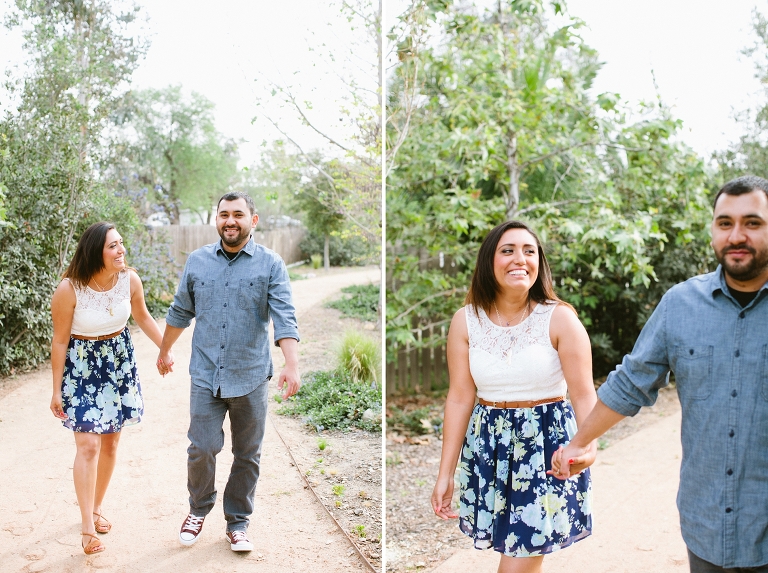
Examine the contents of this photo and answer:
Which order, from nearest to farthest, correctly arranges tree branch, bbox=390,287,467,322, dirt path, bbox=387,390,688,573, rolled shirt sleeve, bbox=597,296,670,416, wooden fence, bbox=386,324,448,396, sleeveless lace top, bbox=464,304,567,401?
rolled shirt sleeve, bbox=597,296,670,416
sleeveless lace top, bbox=464,304,567,401
dirt path, bbox=387,390,688,573
tree branch, bbox=390,287,467,322
wooden fence, bbox=386,324,448,396

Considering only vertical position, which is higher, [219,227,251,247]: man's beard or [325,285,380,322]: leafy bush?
[219,227,251,247]: man's beard

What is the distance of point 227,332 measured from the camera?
7.24 feet

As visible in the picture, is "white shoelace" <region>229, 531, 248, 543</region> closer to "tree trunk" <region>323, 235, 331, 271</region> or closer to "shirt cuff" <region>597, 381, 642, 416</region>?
"tree trunk" <region>323, 235, 331, 271</region>

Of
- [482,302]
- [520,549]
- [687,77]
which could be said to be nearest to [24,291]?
[482,302]

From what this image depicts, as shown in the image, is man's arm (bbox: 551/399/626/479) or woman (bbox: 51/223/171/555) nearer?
man's arm (bbox: 551/399/626/479)

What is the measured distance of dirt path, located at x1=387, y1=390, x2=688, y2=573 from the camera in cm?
271

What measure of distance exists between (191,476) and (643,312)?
3.63 meters

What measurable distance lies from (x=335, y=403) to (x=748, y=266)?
147 centimetres

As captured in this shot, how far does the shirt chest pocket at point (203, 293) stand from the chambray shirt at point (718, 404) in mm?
1247

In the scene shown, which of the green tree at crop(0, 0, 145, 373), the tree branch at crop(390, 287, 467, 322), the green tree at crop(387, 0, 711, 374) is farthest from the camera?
the tree branch at crop(390, 287, 467, 322)

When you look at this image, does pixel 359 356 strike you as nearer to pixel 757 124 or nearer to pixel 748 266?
pixel 748 266

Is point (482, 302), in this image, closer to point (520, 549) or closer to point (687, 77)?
point (520, 549)

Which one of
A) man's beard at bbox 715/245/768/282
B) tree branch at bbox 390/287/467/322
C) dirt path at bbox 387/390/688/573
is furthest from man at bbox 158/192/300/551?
tree branch at bbox 390/287/467/322

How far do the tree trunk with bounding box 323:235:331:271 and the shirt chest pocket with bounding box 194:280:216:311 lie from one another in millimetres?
388
